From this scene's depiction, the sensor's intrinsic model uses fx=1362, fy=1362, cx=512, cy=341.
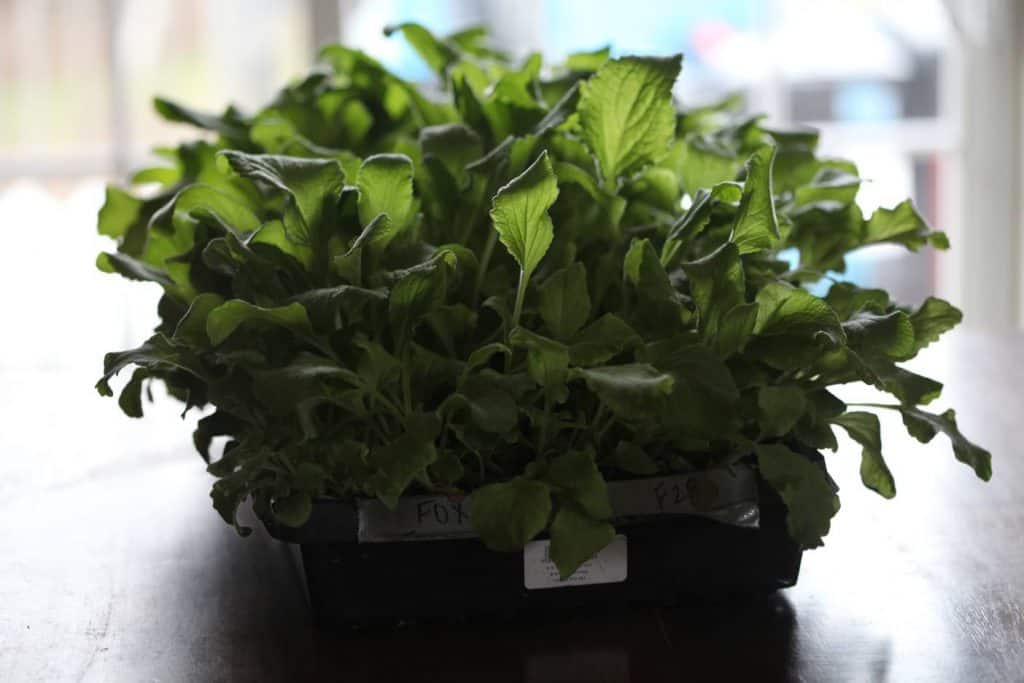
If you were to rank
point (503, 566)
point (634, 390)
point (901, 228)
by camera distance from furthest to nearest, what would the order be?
point (901, 228)
point (503, 566)
point (634, 390)

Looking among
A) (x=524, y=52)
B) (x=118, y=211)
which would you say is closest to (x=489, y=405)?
(x=118, y=211)

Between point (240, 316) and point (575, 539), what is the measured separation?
18 centimetres

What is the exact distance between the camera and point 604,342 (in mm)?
608

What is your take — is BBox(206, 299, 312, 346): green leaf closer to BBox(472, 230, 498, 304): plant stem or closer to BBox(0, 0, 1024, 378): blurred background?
BBox(472, 230, 498, 304): plant stem

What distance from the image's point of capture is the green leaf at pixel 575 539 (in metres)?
0.59

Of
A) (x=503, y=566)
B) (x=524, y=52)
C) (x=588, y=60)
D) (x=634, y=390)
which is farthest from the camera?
(x=524, y=52)

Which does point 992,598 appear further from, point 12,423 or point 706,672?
point 12,423

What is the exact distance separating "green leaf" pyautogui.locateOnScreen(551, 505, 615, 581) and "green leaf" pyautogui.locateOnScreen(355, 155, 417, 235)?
16 cm

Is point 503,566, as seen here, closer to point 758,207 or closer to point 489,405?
point 489,405

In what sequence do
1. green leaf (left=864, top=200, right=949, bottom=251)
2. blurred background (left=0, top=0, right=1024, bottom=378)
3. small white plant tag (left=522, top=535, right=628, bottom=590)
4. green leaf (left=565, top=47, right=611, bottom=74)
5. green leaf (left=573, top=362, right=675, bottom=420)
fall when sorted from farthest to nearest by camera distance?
blurred background (left=0, top=0, right=1024, bottom=378)
green leaf (left=565, top=47, right=611, bottom=74)
green leaf (left=864, top=200, right=949, bottom=251)
small white plant tag (left=522, top=535, right=628, bottom=590)
green leaf (left=573, top=362, right=675, bottom=420)

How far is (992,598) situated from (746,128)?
0.35m

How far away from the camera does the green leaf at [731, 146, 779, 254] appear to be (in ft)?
2.05

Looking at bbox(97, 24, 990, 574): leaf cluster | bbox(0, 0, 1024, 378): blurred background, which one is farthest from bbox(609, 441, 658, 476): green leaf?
bbox(0, 0, 1024, 378): blurred background

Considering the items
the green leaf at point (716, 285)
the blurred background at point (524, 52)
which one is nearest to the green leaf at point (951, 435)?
the green leaf at point (716, 285)
